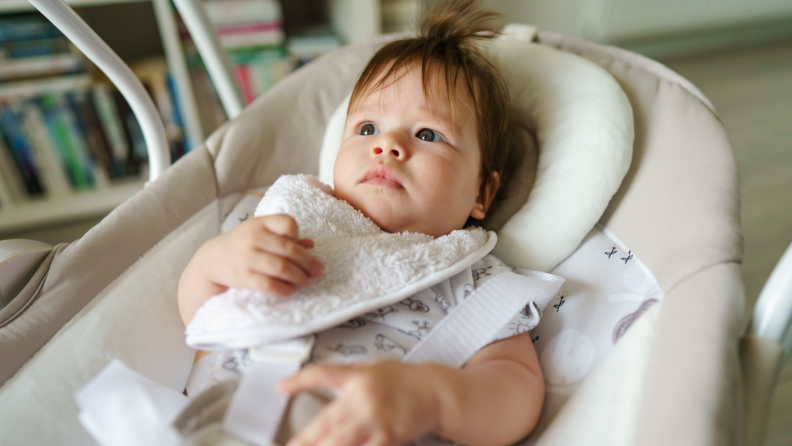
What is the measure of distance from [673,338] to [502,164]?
1.44 ft

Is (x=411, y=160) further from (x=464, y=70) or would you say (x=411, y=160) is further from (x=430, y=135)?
(x=464, y=70)

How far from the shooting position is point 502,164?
85 cm

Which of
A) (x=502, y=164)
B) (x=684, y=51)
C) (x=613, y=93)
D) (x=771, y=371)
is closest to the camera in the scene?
(x=771, y=371)

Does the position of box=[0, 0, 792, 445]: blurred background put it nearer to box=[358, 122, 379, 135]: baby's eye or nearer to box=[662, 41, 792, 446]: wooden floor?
box=[662, 41, 792, 446]: wooden floor

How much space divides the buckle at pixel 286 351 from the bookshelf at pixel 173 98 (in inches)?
51.0

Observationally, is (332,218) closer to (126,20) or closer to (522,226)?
(522,226)

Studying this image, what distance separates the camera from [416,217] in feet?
2.28

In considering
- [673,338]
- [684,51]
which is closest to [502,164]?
[673,338]

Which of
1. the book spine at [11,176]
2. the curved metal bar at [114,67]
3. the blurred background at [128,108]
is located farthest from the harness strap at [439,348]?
the book spine at [11,176]

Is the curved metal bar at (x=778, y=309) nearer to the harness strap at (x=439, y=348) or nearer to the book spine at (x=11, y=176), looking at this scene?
the harness strap at (x=439, y=348)

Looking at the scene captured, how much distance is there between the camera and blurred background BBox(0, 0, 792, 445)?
152 centimetres

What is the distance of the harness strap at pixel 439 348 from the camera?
18.3 inches

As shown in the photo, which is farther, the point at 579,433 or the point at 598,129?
the point at 598,129

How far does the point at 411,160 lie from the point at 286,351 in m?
0.31
